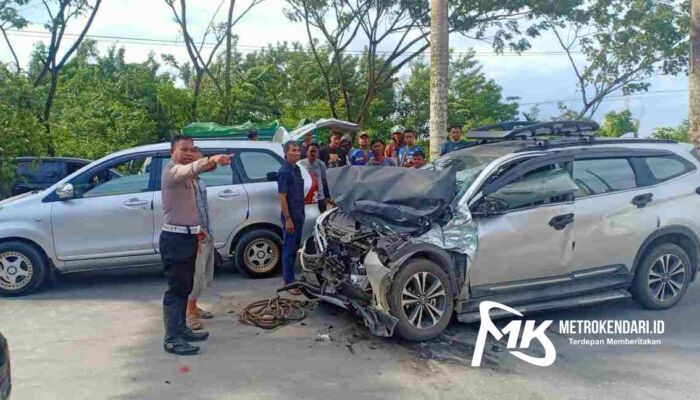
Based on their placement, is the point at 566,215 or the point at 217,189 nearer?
the point at 566,215

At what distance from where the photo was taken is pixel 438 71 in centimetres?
1028

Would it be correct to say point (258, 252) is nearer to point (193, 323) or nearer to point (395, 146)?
point (193, 323)

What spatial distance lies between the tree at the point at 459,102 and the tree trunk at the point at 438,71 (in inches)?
863

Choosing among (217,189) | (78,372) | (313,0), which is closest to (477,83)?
(313,0)

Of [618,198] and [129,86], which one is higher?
[129,86]

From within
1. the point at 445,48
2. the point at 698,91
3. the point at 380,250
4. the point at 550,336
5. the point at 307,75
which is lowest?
the point at 550,336

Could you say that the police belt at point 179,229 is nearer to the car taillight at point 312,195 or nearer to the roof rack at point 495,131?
the car taillight at point 312,195

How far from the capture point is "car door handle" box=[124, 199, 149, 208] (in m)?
7.85

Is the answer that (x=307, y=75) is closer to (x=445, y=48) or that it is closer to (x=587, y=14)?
(x=587, y=14)

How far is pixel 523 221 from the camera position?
6.05 metres

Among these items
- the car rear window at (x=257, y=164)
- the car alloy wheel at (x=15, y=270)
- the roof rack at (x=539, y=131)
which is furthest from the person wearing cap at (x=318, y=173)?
the car alloy wheel at (x=15, y=270)

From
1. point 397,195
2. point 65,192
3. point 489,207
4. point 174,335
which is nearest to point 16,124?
point 65,192

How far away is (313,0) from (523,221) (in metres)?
17.0

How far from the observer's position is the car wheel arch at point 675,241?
21.7ft
